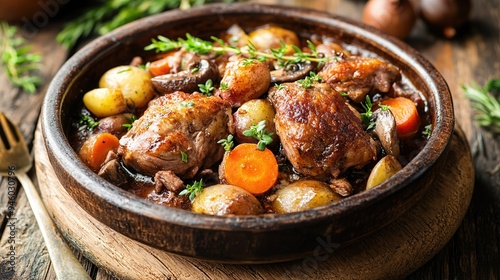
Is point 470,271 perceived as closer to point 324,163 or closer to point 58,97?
point 324,163

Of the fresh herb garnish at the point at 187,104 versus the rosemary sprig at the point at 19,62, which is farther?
the rosemary sprig at the point at 19,62

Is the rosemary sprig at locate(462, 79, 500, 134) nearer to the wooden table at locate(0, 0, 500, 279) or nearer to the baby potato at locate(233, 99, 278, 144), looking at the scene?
the wooden table at locate(0, 0, 500, 279)

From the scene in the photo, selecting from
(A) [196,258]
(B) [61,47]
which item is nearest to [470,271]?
(A) [196,258]

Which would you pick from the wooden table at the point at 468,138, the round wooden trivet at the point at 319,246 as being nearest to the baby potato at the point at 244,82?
the round wooden trivet at the point at 319,246

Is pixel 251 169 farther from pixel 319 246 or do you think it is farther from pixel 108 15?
pixel 108 15

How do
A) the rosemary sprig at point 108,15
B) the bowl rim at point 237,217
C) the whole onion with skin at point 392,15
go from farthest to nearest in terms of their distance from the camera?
the rosemary sprig at point 108,15 → the whole onion with skin at point 392,15 → the bowl rim at point 237,217

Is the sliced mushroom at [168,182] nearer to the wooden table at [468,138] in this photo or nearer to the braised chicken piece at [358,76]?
the wooden table at [468,138]

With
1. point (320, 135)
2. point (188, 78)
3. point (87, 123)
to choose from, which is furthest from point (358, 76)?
point (87, 123)
